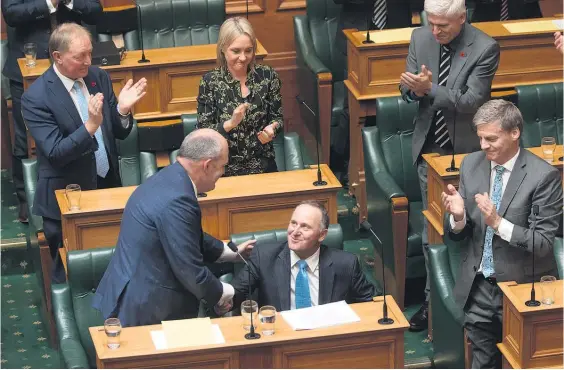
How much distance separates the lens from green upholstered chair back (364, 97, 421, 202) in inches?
202

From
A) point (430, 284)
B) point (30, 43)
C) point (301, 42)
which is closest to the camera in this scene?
point (430, 284)

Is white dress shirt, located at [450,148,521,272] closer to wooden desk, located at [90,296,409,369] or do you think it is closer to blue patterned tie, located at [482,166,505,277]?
blue patterned tie, located at [482,166,505,277]

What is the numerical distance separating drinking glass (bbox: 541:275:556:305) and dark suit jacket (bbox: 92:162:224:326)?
3.21 ft

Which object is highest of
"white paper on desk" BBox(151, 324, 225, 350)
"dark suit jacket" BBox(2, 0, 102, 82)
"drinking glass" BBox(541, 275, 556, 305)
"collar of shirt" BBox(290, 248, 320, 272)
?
"dark suit jacket" BBox(2, 0, 102, 82)

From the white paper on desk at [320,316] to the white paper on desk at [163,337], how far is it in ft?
0.73

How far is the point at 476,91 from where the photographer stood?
4.61m

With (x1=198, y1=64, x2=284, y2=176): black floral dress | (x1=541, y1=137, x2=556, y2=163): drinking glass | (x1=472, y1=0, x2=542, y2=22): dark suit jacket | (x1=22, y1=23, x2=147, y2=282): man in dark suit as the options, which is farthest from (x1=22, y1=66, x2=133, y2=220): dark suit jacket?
(x1=472, y1=0, x2=542, y2=22): dark suit jacket

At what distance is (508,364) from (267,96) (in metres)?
1.38

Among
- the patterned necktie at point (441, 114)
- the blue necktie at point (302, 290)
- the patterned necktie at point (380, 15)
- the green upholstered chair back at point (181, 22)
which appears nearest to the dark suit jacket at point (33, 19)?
the green upholstered chair back at point (181, 22)

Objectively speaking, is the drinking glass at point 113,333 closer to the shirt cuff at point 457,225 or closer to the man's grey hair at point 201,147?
A: the man's grey hair at point 201,147

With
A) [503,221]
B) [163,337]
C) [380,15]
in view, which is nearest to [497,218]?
[503,221]

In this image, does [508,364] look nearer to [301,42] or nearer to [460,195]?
[460,195]

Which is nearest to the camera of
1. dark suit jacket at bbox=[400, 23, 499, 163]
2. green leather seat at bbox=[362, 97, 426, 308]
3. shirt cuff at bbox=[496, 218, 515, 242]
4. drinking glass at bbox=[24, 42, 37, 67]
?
shirt cuff at bbox=[496, 218, 515, 242]

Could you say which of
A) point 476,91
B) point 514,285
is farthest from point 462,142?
point 514,285
